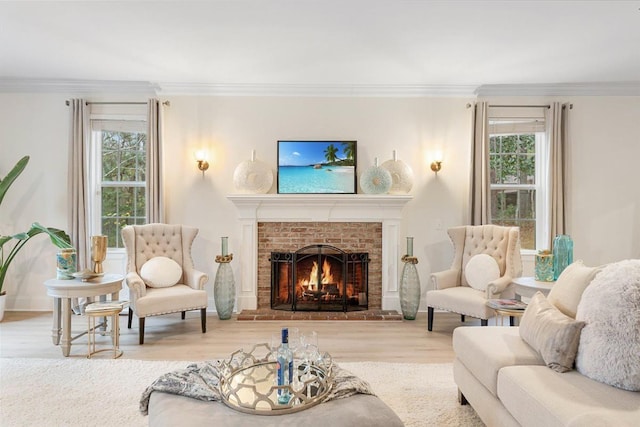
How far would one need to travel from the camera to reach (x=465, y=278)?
4488mm

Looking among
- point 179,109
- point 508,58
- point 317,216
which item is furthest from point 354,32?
point 179,109

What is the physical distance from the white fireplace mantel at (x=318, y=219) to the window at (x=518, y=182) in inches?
53.1

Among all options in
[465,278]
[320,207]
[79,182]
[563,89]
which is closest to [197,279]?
[320,207]

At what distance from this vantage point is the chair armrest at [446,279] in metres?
4.38

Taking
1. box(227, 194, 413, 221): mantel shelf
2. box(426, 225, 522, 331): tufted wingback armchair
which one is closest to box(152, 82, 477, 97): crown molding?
box(227, 194, 413, 221): mantel shelf

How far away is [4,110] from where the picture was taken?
5.04 m

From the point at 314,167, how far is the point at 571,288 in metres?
3.27

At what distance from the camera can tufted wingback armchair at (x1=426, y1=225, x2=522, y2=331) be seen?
3.94 m

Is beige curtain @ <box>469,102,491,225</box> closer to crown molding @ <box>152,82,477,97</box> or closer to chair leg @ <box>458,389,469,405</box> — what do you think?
crown molding @ <box>152,82,477,97</box>

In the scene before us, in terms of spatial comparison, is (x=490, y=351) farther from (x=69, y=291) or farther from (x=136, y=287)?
(x=69, y=291)

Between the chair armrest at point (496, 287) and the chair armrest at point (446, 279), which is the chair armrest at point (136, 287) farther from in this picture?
the chair armrest at point (496, 287)

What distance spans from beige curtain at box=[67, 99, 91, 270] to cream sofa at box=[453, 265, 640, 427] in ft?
14.7

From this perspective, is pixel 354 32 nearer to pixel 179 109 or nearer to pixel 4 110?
pixel 179 109

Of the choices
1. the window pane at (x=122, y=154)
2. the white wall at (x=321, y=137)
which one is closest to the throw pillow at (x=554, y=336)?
the white wall at (x=321, y=137)
